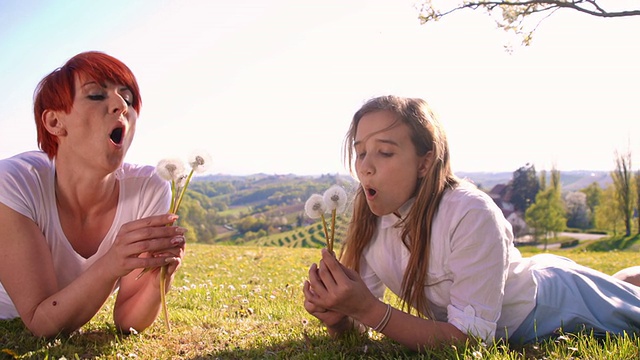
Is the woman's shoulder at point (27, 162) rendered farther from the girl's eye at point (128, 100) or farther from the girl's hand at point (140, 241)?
the girl's hand at point (140, 241)

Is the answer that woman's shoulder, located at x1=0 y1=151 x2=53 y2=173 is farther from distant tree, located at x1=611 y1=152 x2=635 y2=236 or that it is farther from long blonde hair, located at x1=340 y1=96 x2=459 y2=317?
distant tree, located at x1=611 y1=152 x2=635 y2=236

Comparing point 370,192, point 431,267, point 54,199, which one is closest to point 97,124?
point 54,199

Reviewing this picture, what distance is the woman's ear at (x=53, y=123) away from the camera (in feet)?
10.0

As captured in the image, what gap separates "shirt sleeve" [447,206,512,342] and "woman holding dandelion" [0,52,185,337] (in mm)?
1499

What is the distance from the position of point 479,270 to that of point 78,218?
8.24 ft

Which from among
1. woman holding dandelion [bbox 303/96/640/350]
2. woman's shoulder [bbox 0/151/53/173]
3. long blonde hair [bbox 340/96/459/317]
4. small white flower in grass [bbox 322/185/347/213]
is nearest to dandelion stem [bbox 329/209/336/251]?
small white flower in grass [bbox 322/185/347/213]

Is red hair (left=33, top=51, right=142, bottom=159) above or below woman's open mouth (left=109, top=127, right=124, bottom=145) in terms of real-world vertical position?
above

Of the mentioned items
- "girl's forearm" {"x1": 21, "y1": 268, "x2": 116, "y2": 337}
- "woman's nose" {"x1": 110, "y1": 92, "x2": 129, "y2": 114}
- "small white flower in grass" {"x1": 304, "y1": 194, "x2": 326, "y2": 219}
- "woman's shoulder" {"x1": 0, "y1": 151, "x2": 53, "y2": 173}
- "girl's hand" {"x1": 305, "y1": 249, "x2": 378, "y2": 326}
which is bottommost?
"girl's forearm" {"x1": 21, "y1": 268, "x2": 116, "y2": 337}

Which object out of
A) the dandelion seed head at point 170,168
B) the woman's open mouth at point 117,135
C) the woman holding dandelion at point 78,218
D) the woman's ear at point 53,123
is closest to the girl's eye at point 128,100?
the woman holding dandelion at point 78,218

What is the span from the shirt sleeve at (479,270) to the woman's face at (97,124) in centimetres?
199

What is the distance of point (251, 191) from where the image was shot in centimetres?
6612

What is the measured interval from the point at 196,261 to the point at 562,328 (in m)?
6.41

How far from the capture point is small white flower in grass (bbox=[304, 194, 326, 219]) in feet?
9.29

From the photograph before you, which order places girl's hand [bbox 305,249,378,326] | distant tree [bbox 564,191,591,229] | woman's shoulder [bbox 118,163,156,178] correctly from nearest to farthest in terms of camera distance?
girl's hand [bbox 305,249,378,326] < woman's shoulder [bbox 118,163,156,178] < distant tree [bbox 564,191,591,229]
